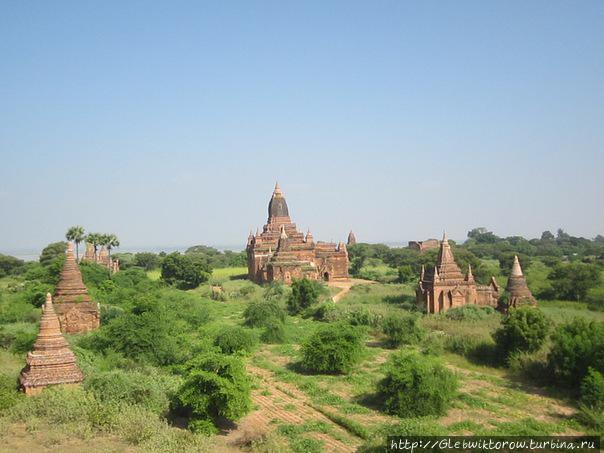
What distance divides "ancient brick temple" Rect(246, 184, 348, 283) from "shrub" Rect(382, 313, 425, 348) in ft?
67.5

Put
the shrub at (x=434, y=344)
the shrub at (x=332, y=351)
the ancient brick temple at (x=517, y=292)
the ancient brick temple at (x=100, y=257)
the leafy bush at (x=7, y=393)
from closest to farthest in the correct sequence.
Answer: the leafy bush at (x=7, y=393)
the shrub at (x=332, y=351)
the shrub at (x=434, y=344)
the ancient brick temple at (x=517, y=292)
the ancient brick temple at (x=100, y=257)

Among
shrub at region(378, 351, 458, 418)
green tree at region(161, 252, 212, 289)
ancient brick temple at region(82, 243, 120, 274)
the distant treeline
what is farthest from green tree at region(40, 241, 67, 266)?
shrub at region(378, 351, 458, 418)

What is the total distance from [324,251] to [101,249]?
884 inches

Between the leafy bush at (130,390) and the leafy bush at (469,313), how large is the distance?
17435 mm

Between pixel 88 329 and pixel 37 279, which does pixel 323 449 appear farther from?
pixel 37 279

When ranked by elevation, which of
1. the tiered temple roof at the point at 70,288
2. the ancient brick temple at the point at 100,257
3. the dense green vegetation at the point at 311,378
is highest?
the ancient brick temple at the point at 100,257

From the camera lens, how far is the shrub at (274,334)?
85.0 ft

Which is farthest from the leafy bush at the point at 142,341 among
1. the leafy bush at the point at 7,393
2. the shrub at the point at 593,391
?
the shrub at the point at 593,391

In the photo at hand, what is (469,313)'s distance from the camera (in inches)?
1149

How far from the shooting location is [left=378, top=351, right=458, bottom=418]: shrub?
15.0 meters

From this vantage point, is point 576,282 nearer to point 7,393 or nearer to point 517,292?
point 517,292

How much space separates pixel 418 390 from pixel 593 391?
456 cm

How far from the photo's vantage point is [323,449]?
42.1 feet

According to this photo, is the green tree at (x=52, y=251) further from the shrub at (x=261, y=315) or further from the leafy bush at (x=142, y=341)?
the leafy bush at (x=142, y=341)
